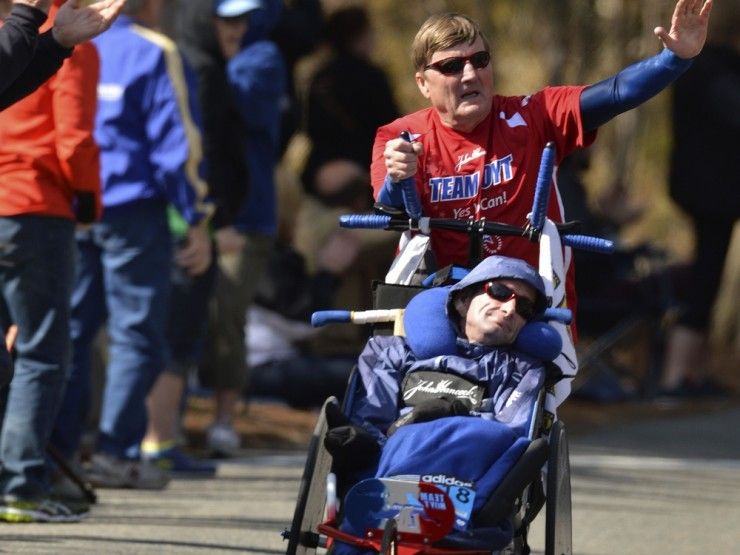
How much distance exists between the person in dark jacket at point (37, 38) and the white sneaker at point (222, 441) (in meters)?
3.62

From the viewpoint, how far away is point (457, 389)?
6008 mm

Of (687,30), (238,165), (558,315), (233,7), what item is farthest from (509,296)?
(233,7)

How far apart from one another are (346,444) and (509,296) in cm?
76

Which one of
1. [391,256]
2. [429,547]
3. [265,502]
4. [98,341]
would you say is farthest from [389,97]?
[429,547]

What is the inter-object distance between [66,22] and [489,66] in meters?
1.42

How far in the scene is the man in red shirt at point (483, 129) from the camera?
21.5 feet

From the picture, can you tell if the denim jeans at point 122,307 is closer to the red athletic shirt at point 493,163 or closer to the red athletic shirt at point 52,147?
the red athletic shirt at point 52,147

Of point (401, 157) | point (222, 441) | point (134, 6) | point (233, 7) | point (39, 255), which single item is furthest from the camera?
point (222, 441)

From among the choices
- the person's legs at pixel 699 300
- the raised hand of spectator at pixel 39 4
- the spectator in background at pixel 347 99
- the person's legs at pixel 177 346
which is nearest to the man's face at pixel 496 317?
the raised hand of spectator at pixel 39 4

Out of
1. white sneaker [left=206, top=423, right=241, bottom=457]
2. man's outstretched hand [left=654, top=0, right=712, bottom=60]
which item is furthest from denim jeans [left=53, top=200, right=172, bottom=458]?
man's outstretched hand [left=654, top=0, right=712, bottom=60]

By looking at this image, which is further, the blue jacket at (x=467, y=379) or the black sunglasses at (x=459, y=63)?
the black sunglasses at (x=459, y=63)

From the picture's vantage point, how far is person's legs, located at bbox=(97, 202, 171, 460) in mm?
8375

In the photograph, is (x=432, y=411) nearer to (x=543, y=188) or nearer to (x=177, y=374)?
(x=543, y=188)

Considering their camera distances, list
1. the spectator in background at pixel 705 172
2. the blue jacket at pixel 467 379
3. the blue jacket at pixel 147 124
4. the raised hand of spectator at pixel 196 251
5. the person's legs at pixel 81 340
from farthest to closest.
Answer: the spectator in background at pixel 705 172 < the raised hand of spectator at pixel 196 251 < the blue jacket at pixel 147 124 < the person's legs at pixel 81 340 < the blue jacket at pixel 467 379
